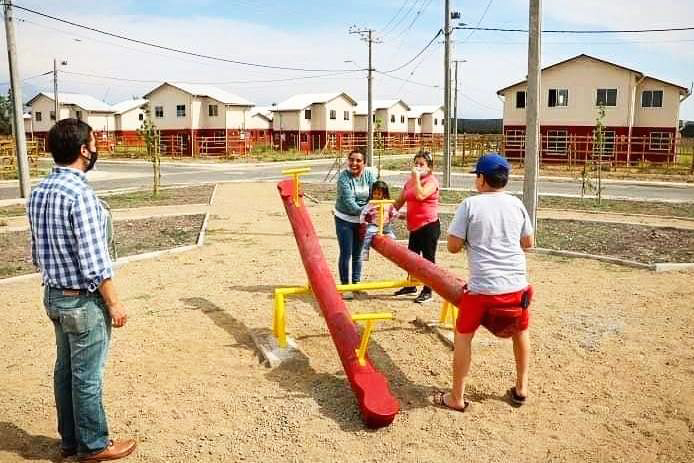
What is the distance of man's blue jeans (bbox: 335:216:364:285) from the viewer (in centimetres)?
660

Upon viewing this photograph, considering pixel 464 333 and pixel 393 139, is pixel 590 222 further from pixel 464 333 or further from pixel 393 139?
pixel 393 139

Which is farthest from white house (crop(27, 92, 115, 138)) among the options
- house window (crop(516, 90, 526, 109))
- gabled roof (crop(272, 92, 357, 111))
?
house window (crop(516, 90, 526, 109))

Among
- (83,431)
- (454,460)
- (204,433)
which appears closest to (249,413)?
(204,433)

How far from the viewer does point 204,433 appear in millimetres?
3857

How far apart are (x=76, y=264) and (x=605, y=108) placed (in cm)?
3678

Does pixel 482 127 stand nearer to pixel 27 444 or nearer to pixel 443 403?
pixel 443 403

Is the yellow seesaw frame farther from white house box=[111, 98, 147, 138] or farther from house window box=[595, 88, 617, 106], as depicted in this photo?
white house box=[111, 98, 147, 138]

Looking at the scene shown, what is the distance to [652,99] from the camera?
1383 inches

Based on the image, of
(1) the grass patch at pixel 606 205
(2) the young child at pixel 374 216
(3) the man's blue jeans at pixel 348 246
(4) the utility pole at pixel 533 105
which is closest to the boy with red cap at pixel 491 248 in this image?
(2) the young child at pixel 374 216

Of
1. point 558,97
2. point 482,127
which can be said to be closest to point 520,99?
point 558,97

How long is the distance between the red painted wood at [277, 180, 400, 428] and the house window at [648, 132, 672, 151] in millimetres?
32320

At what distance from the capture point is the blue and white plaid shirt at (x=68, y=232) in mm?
3105

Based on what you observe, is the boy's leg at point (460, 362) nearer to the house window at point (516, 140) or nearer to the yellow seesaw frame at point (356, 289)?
the yellow seesaw frame at point (356, 289)

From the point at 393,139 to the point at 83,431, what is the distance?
62.9 meters
